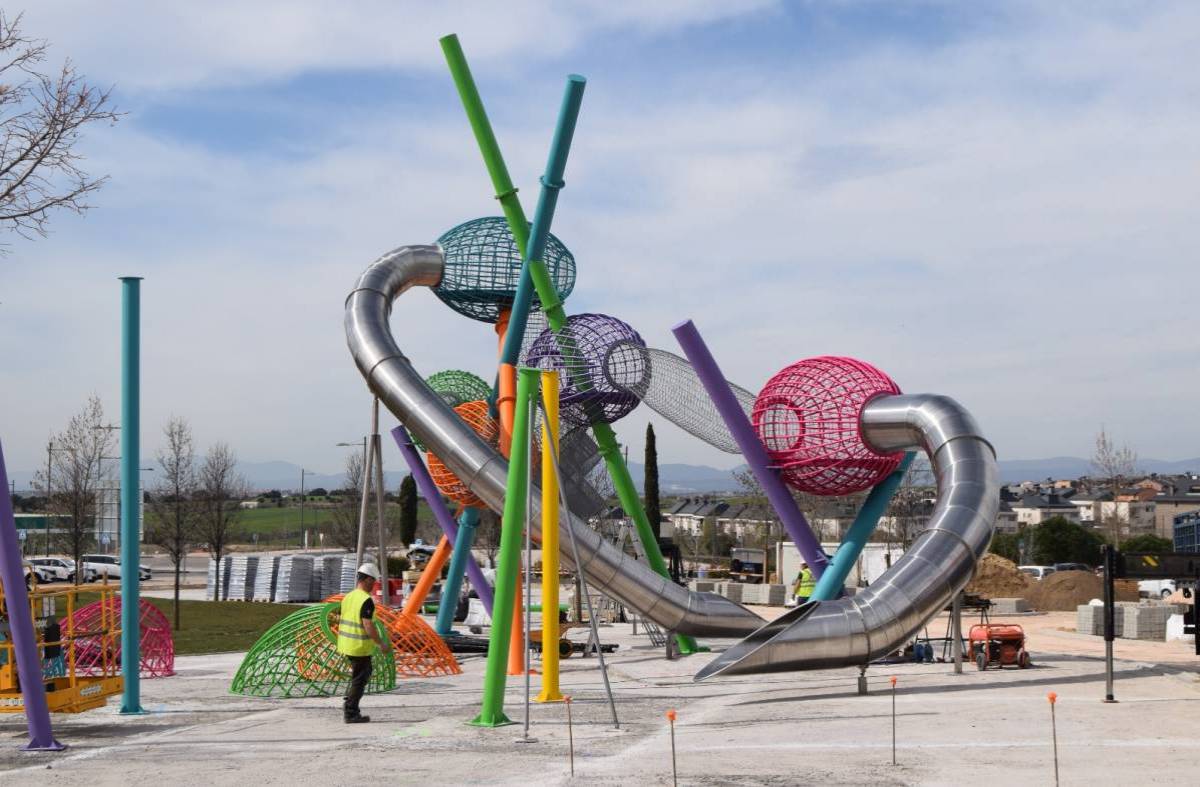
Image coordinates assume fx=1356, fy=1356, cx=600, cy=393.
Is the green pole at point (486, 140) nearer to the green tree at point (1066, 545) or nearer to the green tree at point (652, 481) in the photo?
the green tree at point (652, 481)

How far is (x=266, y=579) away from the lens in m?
46.0

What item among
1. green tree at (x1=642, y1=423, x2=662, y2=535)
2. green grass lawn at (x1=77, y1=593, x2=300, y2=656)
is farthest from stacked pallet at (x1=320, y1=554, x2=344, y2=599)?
green tree at (x1=642, y1=423, x2=662, y2=535)

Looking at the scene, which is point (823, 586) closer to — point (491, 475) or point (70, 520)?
point (491, 475)

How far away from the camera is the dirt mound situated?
128 ft

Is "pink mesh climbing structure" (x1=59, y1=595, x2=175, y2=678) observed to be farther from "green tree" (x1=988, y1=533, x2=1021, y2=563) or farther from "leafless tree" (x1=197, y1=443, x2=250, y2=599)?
"green tree" (x1=988, y1=533, x2=1021, y2=563)

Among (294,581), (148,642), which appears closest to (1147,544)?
(294,581)

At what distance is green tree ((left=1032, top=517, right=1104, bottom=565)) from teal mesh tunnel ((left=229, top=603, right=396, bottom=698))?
160 ft

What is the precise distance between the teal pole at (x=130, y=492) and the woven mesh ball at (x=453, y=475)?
7404mm

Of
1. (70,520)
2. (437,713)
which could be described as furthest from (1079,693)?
(70,520)

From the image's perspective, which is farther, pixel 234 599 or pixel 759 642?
pixel 234 599

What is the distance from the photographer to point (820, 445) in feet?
65.6

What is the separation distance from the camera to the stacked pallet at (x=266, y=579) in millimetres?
45750

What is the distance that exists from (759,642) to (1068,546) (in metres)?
47.0

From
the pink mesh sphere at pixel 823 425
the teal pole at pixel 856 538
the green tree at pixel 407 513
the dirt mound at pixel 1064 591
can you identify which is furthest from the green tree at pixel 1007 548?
the pink mesh sphere at pixel 823 425
